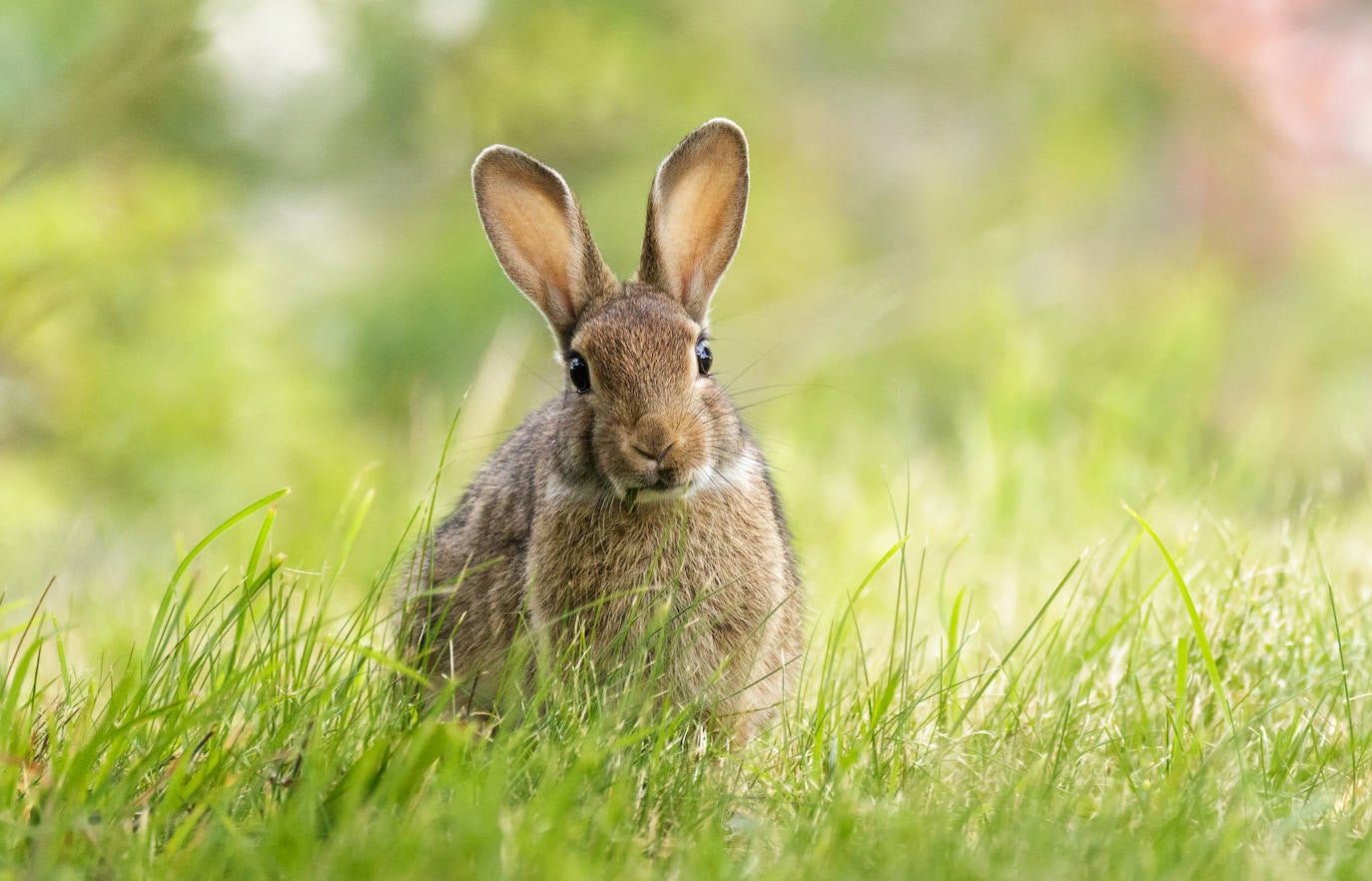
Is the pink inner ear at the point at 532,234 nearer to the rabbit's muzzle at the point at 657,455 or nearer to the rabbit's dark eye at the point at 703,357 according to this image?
the rabbit's dark eye at the point at 703,357

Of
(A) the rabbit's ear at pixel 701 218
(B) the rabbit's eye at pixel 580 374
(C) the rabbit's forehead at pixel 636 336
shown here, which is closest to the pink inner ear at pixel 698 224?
(A) the rabbit's ear at pixel 701 218

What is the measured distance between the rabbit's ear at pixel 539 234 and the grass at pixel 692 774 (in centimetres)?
107

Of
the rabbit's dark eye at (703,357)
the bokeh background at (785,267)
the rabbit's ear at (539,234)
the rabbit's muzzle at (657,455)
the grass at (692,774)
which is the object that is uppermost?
the bokeh background at (785,267)

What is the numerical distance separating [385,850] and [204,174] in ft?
19.9

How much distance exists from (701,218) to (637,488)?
0.89 m

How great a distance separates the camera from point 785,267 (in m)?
9.34

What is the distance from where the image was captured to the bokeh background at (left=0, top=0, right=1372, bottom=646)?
5.58 m

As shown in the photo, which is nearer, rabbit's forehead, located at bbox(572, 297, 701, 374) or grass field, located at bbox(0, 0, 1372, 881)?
grass field, located at bbox(0, 0, 1372, 881)

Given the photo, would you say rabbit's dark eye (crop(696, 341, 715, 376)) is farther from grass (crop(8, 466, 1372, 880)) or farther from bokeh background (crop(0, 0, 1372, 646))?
bokeh background (crop(0, 0, 1372, 646))

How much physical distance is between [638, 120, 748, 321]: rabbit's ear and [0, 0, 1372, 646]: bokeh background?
1287 mm

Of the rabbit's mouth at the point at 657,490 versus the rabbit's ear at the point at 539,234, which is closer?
the rabbit's mouth at the point at 657,490

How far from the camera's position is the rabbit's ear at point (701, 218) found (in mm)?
3895

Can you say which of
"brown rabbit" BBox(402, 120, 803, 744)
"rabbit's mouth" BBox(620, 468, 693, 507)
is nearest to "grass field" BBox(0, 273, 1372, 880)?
"brown rabbit" BBox(402, 120, 803, 744)

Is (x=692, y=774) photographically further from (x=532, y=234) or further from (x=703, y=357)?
(x=532, y=234)
